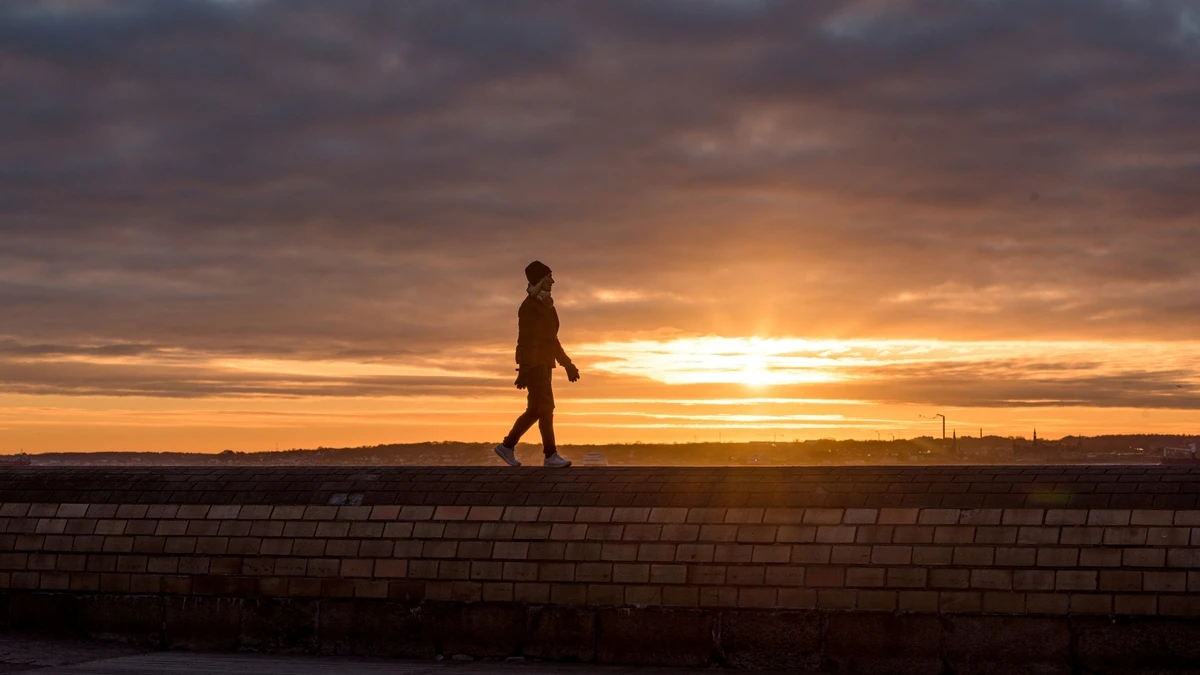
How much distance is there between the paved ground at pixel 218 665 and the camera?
42.5ft

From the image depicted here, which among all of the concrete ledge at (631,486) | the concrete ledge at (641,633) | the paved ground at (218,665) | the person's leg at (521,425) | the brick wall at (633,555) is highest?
the person's leg at (521,425)

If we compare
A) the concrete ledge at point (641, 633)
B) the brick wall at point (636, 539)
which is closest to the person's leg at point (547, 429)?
the brick wall at point (636, 539)

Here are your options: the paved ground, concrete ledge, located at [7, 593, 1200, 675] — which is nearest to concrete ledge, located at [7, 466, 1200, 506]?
concrete ledge, located at [7, 593, 1200, 675]

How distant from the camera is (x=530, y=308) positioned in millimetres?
16906

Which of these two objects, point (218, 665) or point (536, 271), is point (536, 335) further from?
point (218, 665)

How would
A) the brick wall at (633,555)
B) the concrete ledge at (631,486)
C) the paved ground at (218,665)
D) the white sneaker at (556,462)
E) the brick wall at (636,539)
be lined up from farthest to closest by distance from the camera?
1. the white sneaker at (556,462)
2. the concrete ledge at (631,486)
3. the paved ground at (218,665)
4. the brick wall at (636,539)
5. the brick wall at (633,555)

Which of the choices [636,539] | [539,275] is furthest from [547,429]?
[636,539]

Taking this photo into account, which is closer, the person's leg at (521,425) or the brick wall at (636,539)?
the brick wall at (636,539)

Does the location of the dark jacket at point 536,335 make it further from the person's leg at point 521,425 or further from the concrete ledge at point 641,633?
the concrete ledge at point 641,633

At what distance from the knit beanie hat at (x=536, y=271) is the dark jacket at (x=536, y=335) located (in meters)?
0.21

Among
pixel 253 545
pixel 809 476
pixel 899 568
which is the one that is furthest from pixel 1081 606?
pixel 253 545

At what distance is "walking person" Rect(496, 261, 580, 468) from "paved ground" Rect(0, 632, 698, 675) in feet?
11.8

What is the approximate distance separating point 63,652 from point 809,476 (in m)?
7.14

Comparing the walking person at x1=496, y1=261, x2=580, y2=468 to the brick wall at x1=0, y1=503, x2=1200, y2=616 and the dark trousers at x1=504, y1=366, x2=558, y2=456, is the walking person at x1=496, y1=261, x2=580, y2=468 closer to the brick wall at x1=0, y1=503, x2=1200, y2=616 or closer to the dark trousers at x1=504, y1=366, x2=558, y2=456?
the dark trousers at x1=504, y1=366, x2=558, y2=456
